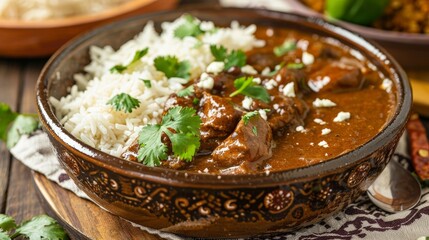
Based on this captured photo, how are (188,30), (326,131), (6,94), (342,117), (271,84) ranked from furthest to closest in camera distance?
(6,94), (188,30), (271,84), (342,117), (326,131)

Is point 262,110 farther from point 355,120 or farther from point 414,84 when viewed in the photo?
point 414,84

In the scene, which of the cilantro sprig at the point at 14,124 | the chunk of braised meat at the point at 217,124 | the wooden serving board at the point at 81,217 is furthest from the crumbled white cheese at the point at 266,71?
the cilantro sprig at the point at 14,124

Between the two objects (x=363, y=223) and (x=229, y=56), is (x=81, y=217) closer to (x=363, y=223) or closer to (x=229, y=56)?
(x=229, y=56)

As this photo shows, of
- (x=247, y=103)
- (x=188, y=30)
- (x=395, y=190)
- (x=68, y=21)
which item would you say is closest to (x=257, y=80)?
(x=247, y=103)

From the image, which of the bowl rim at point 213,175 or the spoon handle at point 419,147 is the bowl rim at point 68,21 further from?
the spoon handle at point 419,147

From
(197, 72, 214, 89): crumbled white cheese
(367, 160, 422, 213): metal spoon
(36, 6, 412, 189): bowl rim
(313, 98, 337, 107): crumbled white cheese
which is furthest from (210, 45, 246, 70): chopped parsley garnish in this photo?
(367, 160, 422, 213): metal spoon

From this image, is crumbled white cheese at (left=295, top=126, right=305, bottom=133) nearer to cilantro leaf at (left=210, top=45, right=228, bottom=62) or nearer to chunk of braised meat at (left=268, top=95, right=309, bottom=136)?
chunk of braised meat at (left=268, top=95, right=309, bottom=136)

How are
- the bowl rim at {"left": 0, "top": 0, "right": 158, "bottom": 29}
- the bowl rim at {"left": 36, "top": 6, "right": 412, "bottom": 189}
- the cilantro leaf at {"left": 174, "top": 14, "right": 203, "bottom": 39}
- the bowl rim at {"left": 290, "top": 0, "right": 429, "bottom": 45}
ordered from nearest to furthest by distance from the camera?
the bowl rim at {"left": 36, "top": 6, "right": 412, "bottom": 189}, the cilantro leaf at {"left": 174, "top": 14, "right": 203, "bottom": 39}, the bowl rim at {"left": 290, "top": 0, "right": 429, "bottom": 45}, the bowl rim at {"left": 0, "top": 0, "right": 158, "bottom": 29}
